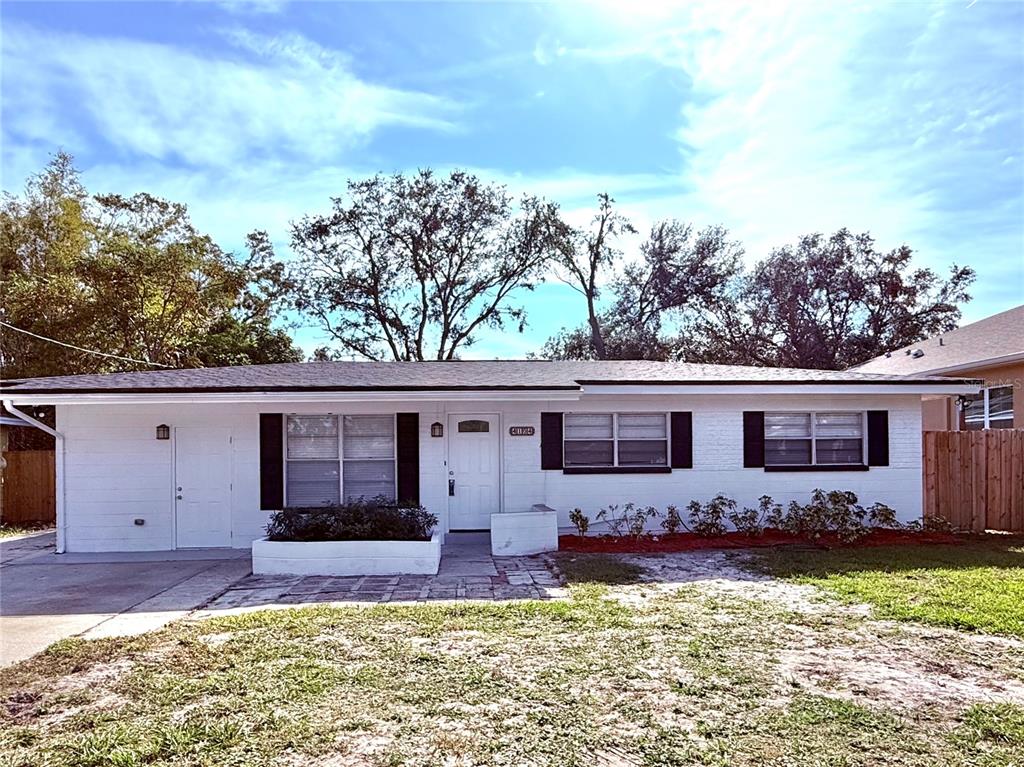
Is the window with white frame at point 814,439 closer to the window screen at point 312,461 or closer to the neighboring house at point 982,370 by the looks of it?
the neighboring house at point 982,370

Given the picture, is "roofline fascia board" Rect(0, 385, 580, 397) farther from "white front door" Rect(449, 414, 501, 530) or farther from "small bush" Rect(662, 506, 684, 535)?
"small bush" Rect(662, 506, 684, 535)

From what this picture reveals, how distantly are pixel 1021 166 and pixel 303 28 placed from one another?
14.1m

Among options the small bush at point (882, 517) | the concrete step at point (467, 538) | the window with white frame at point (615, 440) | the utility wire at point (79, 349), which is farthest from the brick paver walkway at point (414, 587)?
the utility wire at point (79, 349)

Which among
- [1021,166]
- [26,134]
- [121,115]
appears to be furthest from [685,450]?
[26,134]

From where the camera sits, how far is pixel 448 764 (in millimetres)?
3621

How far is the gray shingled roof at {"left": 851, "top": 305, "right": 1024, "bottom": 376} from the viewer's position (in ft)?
47.7

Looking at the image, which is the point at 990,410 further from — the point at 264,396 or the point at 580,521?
the point at 264,396

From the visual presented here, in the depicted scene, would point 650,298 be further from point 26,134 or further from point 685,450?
point 26,134

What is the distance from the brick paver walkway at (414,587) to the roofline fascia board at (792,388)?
3028 millimetres

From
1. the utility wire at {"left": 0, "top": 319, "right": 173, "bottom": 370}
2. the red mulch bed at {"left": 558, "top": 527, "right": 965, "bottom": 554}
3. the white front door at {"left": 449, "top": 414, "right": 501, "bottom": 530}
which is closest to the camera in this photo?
the red mulch bed at {"left": 558, "top": 527, "right": 965, "bottom": 554}

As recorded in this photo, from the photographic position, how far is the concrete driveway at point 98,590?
6324mm

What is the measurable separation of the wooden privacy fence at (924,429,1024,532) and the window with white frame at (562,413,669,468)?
503cm

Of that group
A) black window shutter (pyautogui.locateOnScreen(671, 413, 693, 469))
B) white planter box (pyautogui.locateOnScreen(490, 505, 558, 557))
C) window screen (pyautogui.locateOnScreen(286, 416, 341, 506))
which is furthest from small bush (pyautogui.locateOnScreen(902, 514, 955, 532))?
window screen (pyautogui.locateOnScreen(286, 416, 341, 506))

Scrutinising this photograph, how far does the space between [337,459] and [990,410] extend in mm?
13803
